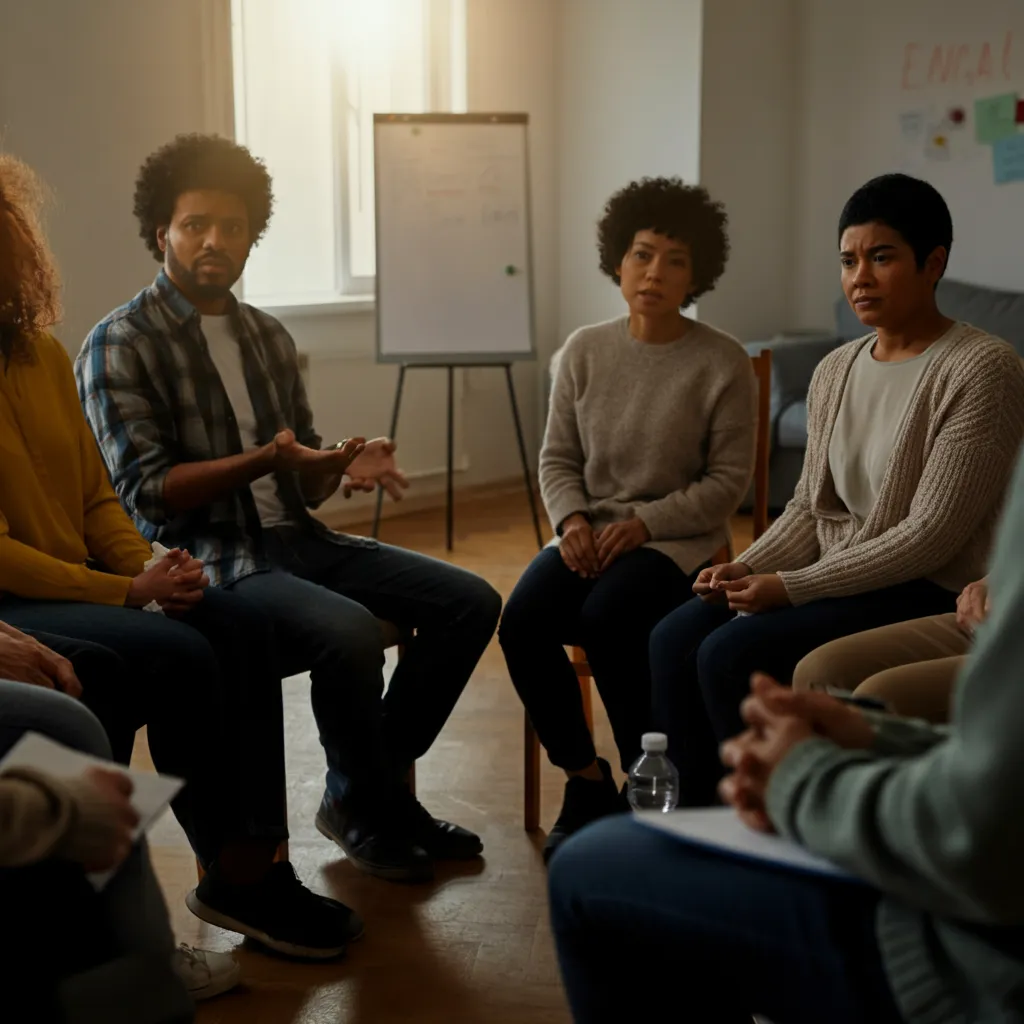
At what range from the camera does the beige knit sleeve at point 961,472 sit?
202cm

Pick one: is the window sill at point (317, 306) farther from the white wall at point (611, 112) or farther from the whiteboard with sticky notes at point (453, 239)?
the white wall at point (611, 112)

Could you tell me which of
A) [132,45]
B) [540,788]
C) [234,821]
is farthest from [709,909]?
[132,45]

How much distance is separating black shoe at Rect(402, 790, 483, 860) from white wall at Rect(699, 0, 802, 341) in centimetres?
358

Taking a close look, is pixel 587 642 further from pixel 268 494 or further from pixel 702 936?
pixel 702 936

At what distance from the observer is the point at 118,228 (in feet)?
13.8

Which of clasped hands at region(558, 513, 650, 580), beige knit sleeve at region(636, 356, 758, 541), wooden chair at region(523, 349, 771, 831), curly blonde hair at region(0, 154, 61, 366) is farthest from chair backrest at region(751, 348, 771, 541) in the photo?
curly blonde hair at region(0, 154, 61, 366)

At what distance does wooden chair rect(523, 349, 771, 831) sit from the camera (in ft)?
8.39

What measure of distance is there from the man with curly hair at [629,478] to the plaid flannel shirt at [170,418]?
1.32 ft

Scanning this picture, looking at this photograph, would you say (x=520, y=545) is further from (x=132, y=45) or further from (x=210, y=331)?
(x=210, y=331)

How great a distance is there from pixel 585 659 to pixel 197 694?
82 centimetres

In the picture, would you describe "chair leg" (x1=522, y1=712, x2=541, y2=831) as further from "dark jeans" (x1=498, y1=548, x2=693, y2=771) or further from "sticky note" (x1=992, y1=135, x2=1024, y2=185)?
"sticky note" (x1=992, y1=135, x2=1024, y2=185)

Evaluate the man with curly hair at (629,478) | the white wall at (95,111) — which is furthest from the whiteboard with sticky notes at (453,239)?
the man with curly hair at (629,478)

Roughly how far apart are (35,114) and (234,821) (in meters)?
2.63

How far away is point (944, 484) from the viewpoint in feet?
6.67
